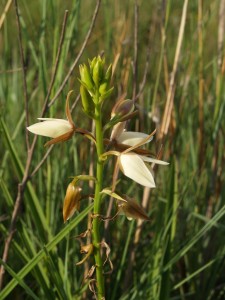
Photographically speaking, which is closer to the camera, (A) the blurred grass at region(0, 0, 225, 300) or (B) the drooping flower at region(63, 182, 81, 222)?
(B) the drooping flower at region(63, 182, 81, 222)

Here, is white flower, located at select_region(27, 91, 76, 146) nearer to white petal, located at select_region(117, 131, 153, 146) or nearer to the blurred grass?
white petal, located at select_region(117, 131, 153, 146)

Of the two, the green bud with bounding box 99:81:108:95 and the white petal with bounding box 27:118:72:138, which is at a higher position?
the green bud with bounding box 99:81:108:95

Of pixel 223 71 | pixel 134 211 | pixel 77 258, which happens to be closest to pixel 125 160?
pixel 134 211

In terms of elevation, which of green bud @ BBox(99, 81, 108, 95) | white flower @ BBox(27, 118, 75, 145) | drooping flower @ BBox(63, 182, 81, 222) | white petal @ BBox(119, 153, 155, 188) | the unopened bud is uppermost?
green bud @ BBox(99, 81, 108, 95)

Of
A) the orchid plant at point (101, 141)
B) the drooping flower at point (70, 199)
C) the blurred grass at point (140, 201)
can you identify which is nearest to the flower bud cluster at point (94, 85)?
the orchid plant at point (101, 141)

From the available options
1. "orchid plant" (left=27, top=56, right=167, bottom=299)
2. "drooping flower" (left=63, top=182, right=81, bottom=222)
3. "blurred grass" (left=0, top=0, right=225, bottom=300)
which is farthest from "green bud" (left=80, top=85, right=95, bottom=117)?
"blurred grass" (left=0, top=0, right=225, bottom=300)

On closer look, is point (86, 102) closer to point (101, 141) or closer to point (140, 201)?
point (101, 141)

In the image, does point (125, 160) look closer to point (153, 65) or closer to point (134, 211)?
point (134, 211)
